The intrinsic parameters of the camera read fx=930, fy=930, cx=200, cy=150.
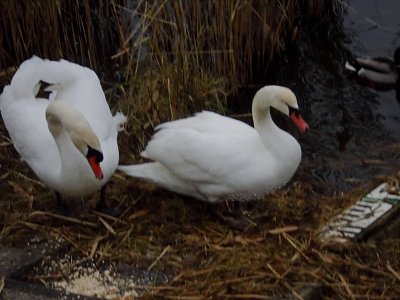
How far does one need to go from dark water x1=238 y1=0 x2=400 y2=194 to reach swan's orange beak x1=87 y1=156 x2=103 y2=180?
1.86 metres

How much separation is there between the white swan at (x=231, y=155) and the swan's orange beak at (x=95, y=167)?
0.62 m

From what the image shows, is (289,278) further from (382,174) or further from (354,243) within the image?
(382,174)

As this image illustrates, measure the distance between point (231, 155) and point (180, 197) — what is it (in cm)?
58

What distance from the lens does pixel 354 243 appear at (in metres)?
4.46

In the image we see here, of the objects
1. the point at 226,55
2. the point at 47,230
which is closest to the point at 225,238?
the point at 47,230

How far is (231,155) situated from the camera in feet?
15.3

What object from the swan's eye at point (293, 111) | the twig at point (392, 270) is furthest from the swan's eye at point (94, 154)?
the twig at point (392, 270)

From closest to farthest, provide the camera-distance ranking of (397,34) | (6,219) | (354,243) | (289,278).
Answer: (289,278) → (354,243) → (6,219) → (397,34)

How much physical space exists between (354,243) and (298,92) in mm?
3246

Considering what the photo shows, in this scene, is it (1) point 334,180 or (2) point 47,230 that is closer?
(2) point 47,230

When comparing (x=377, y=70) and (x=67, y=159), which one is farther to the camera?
(x=377, y=70)

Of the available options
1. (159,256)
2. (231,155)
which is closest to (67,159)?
(159,256)

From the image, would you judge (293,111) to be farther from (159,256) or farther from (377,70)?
(377,70)

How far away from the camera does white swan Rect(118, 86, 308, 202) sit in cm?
466
